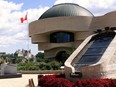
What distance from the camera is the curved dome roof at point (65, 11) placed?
2457 inches

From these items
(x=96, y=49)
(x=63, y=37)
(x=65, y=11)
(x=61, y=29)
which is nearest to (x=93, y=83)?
(x=96, y=49)

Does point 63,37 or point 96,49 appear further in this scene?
point 63,37

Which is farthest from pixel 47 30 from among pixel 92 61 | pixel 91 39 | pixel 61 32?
pixel 92 61

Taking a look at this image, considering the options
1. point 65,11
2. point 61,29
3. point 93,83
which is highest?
point 65,11

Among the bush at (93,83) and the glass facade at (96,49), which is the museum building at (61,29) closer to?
the glass facade at (96,49)

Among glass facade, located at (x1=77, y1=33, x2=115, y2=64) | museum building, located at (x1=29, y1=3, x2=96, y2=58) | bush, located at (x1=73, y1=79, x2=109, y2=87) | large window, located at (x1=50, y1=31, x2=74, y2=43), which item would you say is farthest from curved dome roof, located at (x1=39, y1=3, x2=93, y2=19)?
bush, located at (x1=73, y1=79, x2=109, y2=87)

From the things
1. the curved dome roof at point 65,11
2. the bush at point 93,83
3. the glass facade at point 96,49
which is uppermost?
the curved dome roof at point 65,11

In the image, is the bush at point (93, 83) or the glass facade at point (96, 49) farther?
the glass facade at point (96, 49)

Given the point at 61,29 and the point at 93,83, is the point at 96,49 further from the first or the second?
the point at 61,29

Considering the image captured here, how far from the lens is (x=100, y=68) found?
1423 cm

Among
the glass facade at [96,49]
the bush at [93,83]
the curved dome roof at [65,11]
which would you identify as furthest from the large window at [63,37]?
the bush at [93,83]

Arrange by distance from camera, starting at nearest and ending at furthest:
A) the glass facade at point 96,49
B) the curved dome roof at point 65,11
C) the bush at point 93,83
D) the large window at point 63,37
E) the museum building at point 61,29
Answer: the bush at point 93,83, the glass facade at point 96,49, the museum building at point 61,29, the large window at point 63,37, the curved dome roof at point 65,11

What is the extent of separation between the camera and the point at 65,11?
62.9 meters

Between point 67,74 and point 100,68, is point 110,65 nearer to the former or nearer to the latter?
point 100,68
